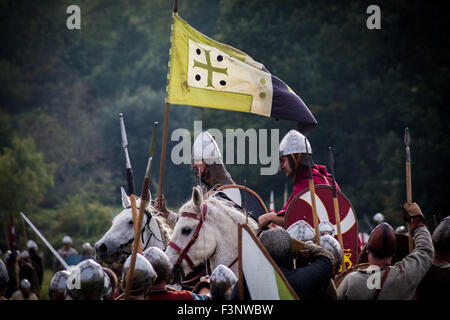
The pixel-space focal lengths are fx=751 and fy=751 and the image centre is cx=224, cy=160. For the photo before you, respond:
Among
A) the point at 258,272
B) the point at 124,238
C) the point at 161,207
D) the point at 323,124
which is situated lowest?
the point at 124,238

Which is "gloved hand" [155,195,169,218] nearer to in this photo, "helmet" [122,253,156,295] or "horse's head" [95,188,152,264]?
"horse's head" [95,188,152,264]

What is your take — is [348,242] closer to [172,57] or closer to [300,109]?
[300,109]

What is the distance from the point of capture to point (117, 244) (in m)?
6.09

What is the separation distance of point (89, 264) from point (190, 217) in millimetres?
1842

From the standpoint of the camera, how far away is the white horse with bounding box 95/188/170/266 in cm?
607

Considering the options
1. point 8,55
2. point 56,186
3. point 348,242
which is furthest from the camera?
point 8,55

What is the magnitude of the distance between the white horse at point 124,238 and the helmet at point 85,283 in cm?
208

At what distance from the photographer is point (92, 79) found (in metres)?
55.5

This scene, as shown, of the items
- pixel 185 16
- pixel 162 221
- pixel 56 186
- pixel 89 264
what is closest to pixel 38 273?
pixel 162 221

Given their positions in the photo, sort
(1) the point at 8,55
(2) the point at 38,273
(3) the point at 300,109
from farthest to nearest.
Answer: (1) the point at 8,55 → (2) the point at 38,273 → (3) the point at 300,109

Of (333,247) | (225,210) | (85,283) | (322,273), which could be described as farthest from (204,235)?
(85,283)

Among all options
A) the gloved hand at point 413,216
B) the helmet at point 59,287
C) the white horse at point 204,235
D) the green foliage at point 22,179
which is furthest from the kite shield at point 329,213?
the green foliage at point 22,179

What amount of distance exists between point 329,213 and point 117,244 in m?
1.80

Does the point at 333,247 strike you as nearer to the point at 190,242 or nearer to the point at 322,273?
the point at 322,273
